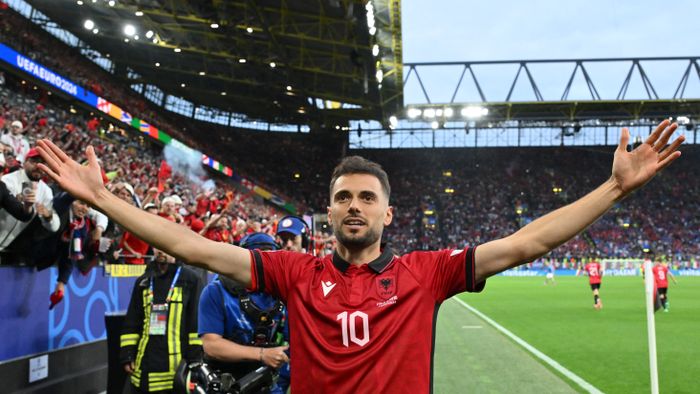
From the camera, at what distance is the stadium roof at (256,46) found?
26.9m

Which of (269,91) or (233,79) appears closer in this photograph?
(233,79)

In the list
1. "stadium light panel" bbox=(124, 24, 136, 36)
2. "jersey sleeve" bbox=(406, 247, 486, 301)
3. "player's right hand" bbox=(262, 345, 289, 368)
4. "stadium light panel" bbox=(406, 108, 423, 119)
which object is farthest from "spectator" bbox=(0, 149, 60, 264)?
"stadium light panel" bbox=(406, 108, 423, 119)

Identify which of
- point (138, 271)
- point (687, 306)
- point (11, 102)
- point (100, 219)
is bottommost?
point (687, 306)

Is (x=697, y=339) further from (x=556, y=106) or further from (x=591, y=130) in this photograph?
(x=591, y=130)

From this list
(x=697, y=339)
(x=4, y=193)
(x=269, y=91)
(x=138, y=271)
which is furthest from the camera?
(x=269, y=91)

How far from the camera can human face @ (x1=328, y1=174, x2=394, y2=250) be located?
2.84 metres

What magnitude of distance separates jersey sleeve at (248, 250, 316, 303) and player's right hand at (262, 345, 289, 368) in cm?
92

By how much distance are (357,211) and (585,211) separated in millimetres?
953

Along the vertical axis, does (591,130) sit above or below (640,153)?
above

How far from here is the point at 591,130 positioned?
70.0 m

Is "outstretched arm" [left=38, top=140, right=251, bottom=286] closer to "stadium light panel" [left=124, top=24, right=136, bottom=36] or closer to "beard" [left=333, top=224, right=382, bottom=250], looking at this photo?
"beard" [left=333, top=224, right=382, bottom=250]

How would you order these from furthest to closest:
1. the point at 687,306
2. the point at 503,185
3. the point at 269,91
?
1. the point at 503,185
2. the point at 269,91
3. the point at 687,306

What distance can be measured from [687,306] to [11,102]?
23.8 m

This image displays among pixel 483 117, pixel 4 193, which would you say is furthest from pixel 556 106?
pixel 4 193
